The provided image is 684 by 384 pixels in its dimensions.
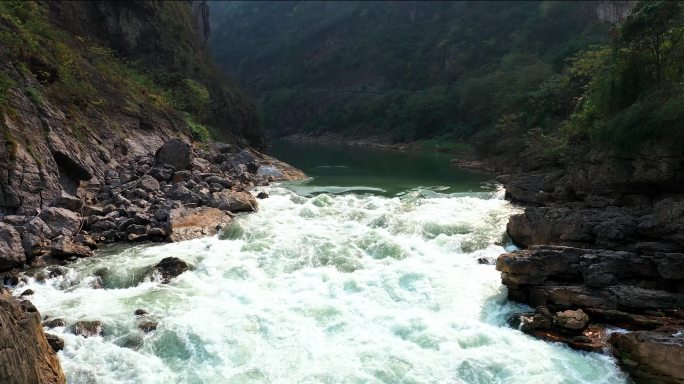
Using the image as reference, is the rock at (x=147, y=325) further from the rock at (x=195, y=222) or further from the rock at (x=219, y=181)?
the rock at (x=219, y=181)

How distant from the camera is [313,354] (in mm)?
11547

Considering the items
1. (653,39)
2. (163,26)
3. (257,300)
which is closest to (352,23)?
(163,26)

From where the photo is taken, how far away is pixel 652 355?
10.6 meters

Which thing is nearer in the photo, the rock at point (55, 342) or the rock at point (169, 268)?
the rock at point (55, 342)

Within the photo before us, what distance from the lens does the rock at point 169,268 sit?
14992 millimetres

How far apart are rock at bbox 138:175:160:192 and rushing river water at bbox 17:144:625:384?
15.0ft

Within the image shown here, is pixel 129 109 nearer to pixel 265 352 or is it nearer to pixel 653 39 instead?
pixel 265 352

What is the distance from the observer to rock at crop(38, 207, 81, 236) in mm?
16969

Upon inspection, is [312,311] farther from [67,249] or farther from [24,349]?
[67,249]

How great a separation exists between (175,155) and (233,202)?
474 cm

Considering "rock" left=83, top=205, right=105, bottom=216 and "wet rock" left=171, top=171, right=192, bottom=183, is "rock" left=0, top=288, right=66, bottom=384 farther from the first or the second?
"wet rock" left=171, top=171, right=192, bottom=183

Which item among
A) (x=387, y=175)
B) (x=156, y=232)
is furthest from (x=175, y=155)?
(x=387, y=175)

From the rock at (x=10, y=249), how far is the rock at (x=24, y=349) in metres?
5.41

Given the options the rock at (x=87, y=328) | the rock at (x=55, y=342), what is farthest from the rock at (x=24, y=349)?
the rock at (x=87, y=328)
